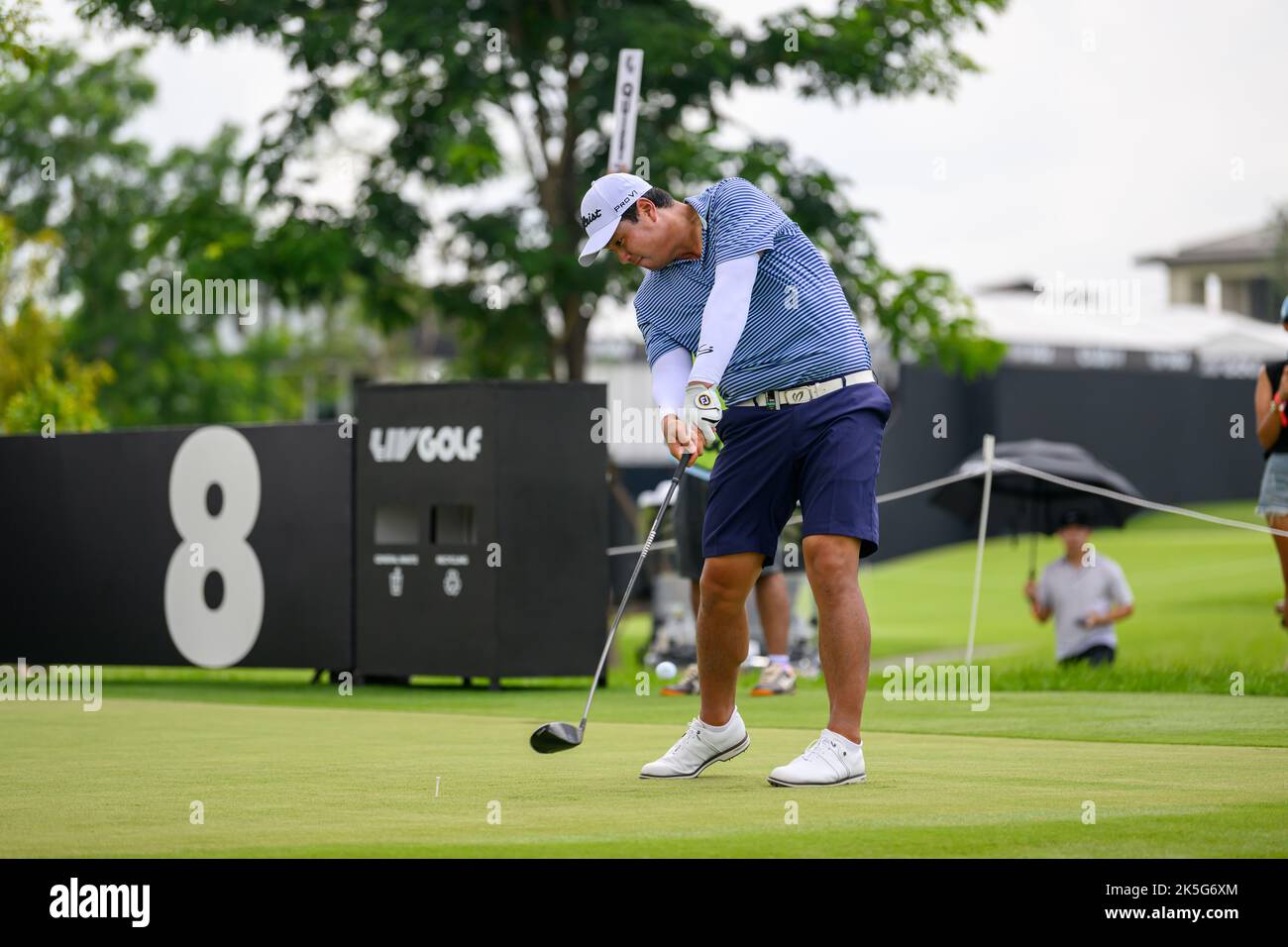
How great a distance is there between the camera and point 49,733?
771 cm

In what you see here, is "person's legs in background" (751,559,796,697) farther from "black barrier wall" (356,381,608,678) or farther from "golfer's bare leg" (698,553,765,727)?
"golfer's bare leg" (698,553,765,727)

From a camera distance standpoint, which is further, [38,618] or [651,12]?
[651,12]

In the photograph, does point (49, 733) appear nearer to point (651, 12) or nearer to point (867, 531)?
point (867, 531)

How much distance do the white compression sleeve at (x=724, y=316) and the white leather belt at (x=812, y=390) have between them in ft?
0.79

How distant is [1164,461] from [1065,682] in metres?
27.6

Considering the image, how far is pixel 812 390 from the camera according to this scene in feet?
18.7

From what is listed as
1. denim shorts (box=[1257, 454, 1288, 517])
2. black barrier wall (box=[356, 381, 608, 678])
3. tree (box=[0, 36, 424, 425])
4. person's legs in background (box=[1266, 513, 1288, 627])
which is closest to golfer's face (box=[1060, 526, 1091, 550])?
person's legs in background (box=[1266, 513, 1288, 627])

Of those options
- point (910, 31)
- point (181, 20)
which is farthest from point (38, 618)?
point (910, 31)

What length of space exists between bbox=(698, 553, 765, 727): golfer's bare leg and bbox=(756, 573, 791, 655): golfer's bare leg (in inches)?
159

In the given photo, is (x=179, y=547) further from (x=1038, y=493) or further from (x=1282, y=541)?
(x=1282, y=541)

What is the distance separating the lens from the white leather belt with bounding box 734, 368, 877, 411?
569cm

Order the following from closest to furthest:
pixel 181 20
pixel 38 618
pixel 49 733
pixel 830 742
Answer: pixel 830 742 < pixel 49 733 < pixel 38 618 < pixel 181 20

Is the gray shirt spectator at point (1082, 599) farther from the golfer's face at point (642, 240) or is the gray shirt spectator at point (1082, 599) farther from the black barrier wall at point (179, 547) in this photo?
the golfer's face at point (642, 240)

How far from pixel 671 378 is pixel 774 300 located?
1.39 ft
